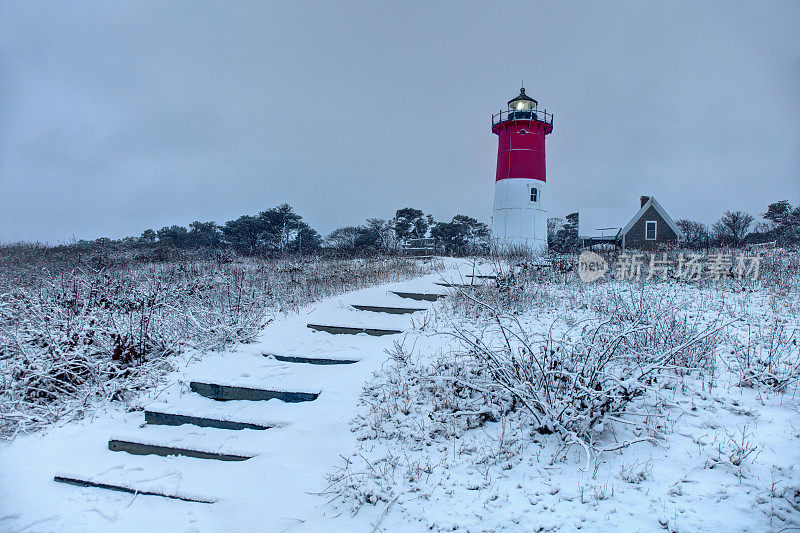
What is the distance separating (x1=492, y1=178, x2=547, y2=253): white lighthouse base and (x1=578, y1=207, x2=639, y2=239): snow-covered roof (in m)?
11.7

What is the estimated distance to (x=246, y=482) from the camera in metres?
3.04

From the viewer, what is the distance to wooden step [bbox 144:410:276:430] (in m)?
3.78

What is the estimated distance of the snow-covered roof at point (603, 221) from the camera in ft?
100

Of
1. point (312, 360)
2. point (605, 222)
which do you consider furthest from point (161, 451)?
point (605, 222)

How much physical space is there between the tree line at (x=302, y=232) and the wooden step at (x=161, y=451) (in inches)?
772

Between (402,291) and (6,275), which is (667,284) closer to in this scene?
(402,291)

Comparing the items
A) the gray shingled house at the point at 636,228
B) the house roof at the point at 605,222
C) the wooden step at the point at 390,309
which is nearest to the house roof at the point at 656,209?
the gray shingled house at the point at 636,228

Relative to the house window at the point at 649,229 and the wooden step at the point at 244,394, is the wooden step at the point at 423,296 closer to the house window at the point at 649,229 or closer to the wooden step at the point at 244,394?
the wooden step at the point at 244,394

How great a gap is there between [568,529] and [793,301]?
24.5 ft

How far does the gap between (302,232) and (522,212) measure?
1698 centimetres

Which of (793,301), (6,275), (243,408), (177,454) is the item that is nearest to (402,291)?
(243,408)

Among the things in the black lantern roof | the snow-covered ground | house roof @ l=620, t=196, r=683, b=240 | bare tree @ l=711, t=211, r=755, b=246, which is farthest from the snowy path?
bare tree @ l=711, t=211, r=755, b=246

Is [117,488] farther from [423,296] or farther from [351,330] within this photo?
[423,296]

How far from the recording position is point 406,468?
299 cm
